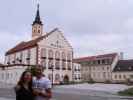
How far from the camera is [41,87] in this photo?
20.4 ft

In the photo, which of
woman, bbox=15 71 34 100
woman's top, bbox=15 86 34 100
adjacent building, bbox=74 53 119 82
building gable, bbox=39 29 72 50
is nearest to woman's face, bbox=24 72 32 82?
woman, bbox=15 71 34 100

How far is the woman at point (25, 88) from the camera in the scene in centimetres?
568

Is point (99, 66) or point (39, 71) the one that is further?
point (99, 66)

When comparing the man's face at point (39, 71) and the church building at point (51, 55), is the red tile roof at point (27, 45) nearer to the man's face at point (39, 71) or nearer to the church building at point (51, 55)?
the church building at point (51, 55)

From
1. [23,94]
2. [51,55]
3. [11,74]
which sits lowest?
[23,94]

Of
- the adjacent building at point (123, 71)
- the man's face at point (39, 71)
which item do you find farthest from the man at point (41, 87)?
the adjacent building at point (123, 71)

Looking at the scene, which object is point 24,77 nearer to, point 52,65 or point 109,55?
point 52,65

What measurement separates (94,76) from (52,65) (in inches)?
1597

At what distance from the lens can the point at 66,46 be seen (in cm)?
6969

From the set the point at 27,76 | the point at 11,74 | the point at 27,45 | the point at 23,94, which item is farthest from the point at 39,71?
the point at 27,45

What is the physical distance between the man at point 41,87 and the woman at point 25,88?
0.68ft

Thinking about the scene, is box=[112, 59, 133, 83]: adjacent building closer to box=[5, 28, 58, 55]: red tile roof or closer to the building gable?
the building gable

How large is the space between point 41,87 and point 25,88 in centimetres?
58

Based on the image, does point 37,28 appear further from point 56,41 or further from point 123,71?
point 123,71
